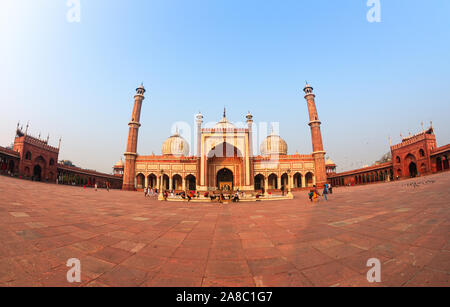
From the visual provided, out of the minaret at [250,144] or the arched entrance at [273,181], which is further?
the arched entrance at [273,181]

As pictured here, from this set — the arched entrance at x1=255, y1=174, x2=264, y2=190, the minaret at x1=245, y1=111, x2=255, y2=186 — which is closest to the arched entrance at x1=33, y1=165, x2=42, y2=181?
the minaret at x1=245, y1=111, x2=255, y2=186

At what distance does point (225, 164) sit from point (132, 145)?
709 inches

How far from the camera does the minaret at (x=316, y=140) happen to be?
111ft

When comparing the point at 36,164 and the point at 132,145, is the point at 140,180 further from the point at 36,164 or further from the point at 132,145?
the point at 36,164

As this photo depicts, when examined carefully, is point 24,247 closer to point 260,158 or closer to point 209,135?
point 209,135

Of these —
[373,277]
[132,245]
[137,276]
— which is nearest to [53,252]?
[132,245]

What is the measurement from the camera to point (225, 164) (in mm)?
35812

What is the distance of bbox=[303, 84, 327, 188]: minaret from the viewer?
33759 millimetres

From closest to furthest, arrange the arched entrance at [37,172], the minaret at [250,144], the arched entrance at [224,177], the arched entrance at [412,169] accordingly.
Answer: the arched entrance at [37,172]
the arched entrance at [412,169]
the minaret at [250,144]
the arched entrance at [224,177]

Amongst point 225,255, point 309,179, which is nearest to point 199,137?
point 309,179

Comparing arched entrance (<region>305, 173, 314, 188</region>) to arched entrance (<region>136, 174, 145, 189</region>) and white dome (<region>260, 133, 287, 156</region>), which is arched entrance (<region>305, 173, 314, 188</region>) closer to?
white dome (<region>260, 133, 287, 156</region>)

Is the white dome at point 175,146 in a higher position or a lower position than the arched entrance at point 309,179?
higher

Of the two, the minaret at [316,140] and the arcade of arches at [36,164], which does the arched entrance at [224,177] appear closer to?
the minaret at [316,140]

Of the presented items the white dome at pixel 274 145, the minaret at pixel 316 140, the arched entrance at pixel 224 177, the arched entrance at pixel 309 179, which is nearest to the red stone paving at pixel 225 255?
the arched entrance at pixel 224 177
